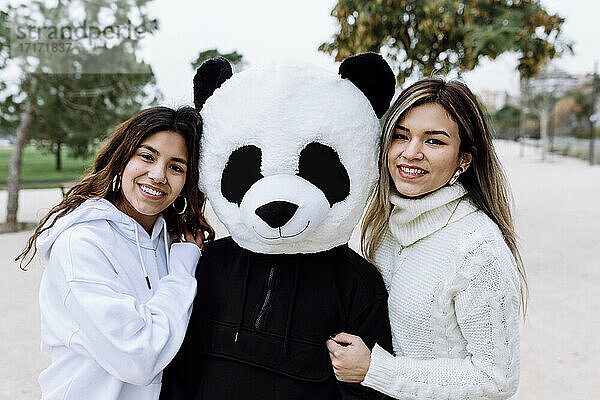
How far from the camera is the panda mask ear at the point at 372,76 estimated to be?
1841 millimetres

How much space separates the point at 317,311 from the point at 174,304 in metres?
0.47

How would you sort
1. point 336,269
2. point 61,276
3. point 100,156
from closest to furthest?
point 61,276
point 336,269
point 100,156

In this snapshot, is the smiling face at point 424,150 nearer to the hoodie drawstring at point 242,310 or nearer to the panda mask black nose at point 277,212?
the panda mask black nose at point 277,212

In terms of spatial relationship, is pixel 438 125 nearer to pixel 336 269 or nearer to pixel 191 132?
pixel 336 269

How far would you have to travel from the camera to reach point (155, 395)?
192 centimetres

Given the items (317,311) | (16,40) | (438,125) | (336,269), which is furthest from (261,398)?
(16,40)

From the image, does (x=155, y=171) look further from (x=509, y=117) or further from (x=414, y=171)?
(x=509, y=117)

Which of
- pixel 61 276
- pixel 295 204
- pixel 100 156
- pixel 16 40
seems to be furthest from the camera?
pixel 16 40

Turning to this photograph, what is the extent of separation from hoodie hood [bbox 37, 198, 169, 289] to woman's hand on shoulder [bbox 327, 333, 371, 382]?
0.68m

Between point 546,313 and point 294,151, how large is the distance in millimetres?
4829

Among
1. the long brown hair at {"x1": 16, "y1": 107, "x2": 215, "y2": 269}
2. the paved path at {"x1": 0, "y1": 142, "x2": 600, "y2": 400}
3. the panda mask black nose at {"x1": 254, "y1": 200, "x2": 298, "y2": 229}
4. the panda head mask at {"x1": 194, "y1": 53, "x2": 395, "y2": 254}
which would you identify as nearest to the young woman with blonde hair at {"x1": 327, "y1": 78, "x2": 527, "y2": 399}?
the panda head mask at {"x1": 194, "y1": 53, "x2": 395, "y2": 254}

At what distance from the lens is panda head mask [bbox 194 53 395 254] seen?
66.5 inches

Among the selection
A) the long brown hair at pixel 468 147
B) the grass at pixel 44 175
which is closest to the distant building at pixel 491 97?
the long brown hair at pixel 468 147

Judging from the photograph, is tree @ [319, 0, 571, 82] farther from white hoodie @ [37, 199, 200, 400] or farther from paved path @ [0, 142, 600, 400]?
white hoodie @ [37, 199, 200, 400]
